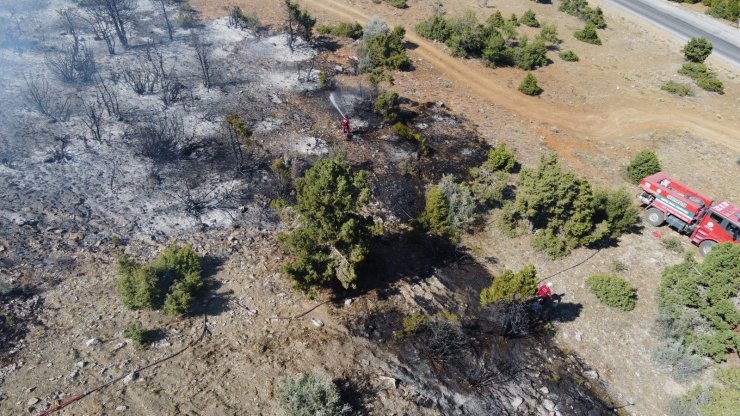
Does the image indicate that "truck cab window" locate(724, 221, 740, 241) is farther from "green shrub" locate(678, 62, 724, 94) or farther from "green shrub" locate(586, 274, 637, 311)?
"green shrub" locate(678, 62, 724, 94)

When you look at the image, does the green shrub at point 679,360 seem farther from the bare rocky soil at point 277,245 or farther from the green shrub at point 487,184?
the green shrub at point 487,184

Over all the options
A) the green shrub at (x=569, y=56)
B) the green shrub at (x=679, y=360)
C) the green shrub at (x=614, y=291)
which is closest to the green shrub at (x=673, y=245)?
the green shrub at (x=614, y=291)

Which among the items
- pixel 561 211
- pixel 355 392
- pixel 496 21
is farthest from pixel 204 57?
pixel 496 21

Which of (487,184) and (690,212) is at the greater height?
(690,212)

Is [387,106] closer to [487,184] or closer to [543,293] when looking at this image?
[487,184]

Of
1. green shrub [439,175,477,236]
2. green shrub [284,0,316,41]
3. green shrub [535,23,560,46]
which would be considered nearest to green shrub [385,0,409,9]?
green shrub [284,0,316,41]

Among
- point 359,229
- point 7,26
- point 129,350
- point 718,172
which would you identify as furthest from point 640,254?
point 7,26
